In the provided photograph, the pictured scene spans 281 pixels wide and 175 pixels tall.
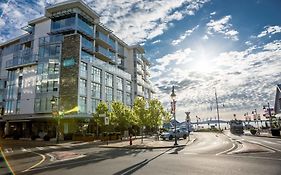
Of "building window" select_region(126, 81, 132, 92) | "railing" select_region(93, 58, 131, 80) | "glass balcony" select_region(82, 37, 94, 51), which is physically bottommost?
"building window" select_region(126, 81, 132, 92)

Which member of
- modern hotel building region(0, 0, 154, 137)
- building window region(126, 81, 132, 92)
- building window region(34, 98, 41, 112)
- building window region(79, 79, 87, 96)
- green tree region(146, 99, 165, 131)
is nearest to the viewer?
green tree region(146, 99, 165, 131)

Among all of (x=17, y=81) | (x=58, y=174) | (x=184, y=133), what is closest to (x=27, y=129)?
(x=17, y=81)

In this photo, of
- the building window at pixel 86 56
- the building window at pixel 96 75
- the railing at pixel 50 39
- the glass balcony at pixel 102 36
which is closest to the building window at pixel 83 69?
the building window at pixel 86 56

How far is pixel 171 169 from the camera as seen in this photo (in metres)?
10.8

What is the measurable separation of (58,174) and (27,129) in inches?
1759

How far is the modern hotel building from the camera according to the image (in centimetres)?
4519

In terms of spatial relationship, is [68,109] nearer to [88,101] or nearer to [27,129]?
[88,101]

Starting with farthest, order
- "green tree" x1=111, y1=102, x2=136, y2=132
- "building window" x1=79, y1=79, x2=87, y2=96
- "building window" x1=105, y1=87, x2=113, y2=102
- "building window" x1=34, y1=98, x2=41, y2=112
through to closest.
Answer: "building window" x1=105, y1=87, x2=113, y2=102 → "building window" x1=34, y1=98, x2=41, y2=112 → "building window" x1=79, y1=79, x2=87, y2=96 → "green tree" x1=111, y1=102, x2=136, y2=132

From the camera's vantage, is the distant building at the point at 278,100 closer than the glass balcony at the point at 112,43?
Yes

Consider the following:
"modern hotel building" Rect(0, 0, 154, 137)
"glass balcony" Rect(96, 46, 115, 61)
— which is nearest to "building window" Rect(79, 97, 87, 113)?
"modern hotel building" Rect(0, 0, 154, 137)

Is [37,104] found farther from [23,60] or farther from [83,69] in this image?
[23,60]

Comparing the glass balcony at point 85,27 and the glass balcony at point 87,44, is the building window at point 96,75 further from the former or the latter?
the glass balcony at point 85,27

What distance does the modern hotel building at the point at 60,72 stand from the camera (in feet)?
148

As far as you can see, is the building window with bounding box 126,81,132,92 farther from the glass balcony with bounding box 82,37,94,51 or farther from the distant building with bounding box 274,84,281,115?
the distant building with bounding box 274,84,281,115
